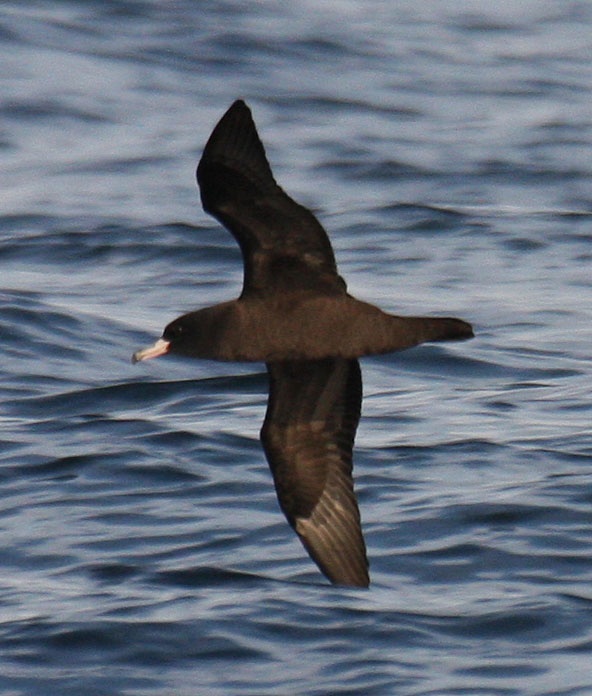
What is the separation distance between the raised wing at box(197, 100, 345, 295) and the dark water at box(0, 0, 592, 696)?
193 centimetres

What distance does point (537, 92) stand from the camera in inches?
870

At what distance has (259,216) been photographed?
8.05m

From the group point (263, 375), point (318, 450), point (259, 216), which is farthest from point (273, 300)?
point (263, 375)

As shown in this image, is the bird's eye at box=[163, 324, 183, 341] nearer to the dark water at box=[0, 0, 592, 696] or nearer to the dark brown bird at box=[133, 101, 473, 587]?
the dark brown bird at box=[133, 101, 473, 587]

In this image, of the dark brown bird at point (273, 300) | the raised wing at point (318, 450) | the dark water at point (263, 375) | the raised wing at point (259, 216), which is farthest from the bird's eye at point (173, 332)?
the dark water at point (263, 375)

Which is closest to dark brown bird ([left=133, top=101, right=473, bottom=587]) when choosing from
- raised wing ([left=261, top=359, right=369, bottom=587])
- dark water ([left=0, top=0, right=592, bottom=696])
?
raised wing ([left=261, top=359, right=369, bottom=587])

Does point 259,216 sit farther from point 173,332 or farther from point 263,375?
point 263,375

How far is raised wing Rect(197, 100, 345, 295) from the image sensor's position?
26.0ft

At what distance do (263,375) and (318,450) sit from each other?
4465mm

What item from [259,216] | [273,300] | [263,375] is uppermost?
[259,216]

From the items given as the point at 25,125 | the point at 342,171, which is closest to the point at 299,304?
the point at 342,171

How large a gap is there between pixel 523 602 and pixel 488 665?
63cm

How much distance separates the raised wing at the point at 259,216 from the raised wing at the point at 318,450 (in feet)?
1.88

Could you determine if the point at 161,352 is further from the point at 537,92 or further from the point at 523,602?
the point at 537,92
